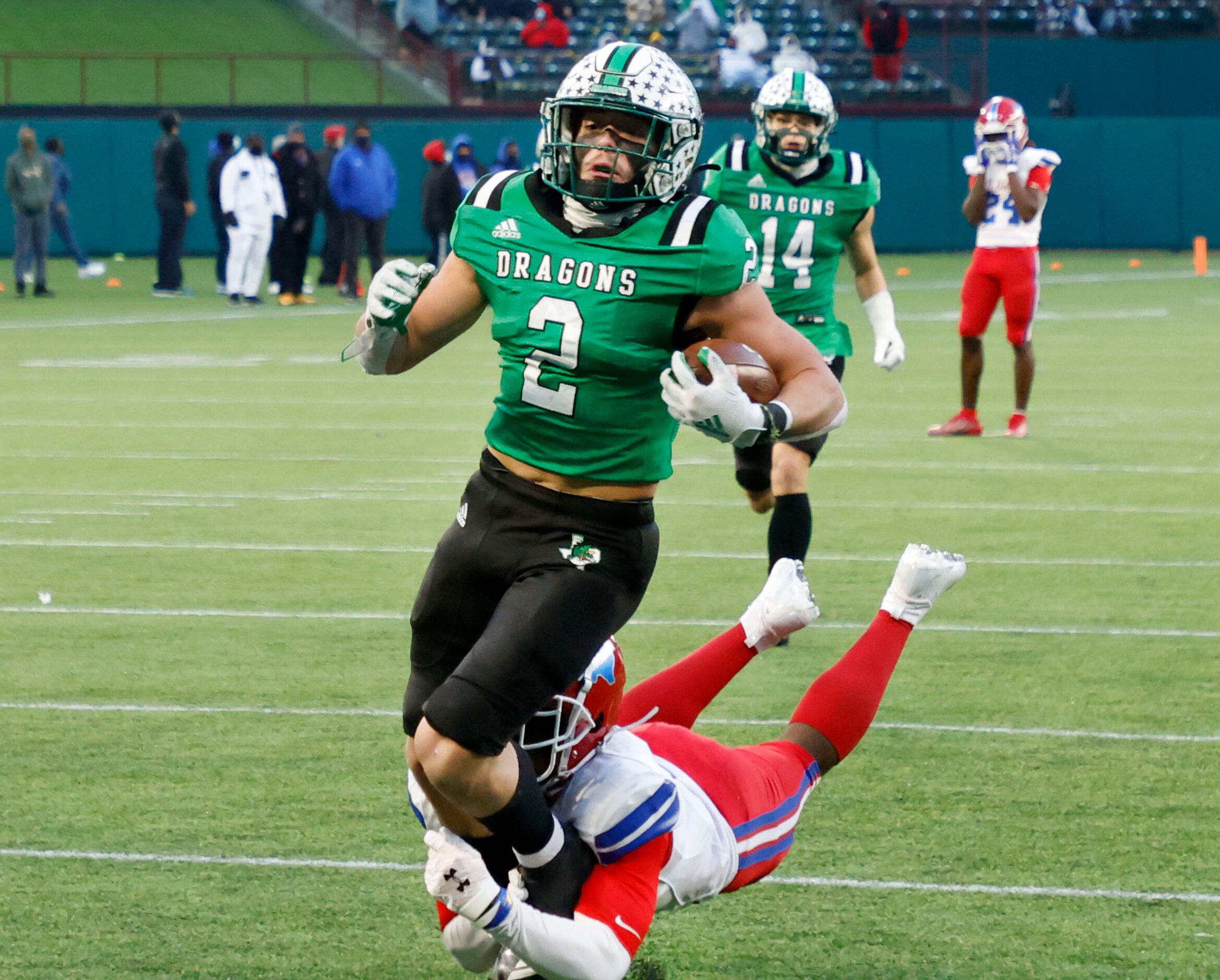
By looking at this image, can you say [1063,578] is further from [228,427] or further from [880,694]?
[228,427]

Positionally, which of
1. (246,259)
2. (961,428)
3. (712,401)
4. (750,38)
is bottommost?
(961,428)

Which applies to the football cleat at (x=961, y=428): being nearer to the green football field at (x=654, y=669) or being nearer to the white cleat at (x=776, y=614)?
the green football field at (x=654, y=669)

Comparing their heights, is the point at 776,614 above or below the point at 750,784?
above

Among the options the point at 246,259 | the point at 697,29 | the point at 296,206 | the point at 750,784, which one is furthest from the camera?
the point at 697,29

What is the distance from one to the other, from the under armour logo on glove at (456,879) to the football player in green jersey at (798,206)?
4.03 metres

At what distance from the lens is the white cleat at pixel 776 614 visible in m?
4.55

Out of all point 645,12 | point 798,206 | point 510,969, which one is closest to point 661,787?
point 510,969

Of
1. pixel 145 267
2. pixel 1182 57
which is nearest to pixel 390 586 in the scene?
pixel 145 267

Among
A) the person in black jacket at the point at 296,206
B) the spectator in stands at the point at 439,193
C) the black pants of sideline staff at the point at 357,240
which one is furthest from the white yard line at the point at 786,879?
the spectator in stands at the point at 439,193

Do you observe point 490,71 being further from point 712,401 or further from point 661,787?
point 712,401

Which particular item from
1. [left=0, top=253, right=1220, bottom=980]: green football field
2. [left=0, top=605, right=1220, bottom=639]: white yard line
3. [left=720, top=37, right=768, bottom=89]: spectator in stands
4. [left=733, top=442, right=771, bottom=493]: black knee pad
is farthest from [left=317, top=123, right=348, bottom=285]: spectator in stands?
[left=0, top=605, right=1220, bottom=639]: white yard line

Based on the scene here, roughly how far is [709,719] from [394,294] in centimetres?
226

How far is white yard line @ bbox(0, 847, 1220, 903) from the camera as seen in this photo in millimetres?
4254

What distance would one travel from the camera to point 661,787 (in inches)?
152
